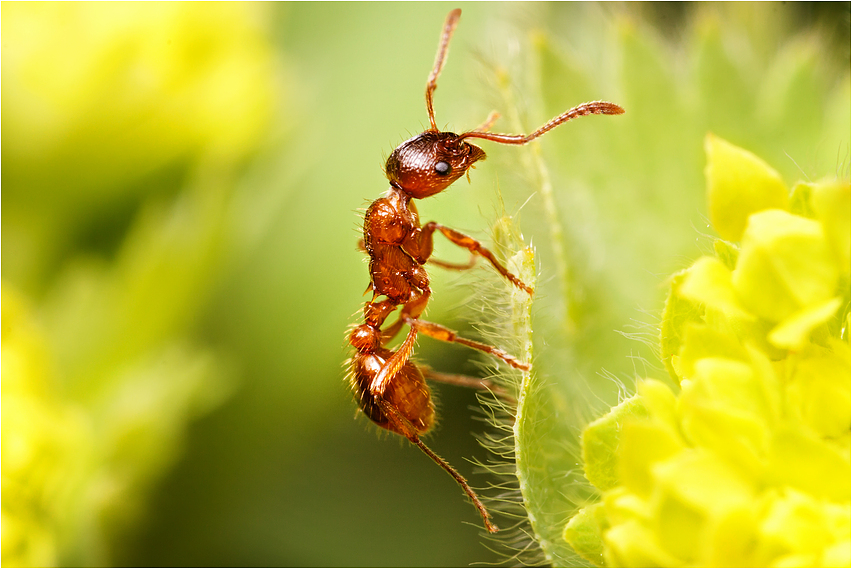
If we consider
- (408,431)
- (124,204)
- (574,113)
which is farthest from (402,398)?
(124,204)

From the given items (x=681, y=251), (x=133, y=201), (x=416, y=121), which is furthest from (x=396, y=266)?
(x=133, y=201)

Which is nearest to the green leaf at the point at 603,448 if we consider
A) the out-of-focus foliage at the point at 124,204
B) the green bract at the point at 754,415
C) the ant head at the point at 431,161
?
the green bract at the point at 754,415

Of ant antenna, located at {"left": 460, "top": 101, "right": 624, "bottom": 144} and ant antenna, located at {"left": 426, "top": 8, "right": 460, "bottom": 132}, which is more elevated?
ant antenna, located at {"left": 426, "top": 8, "right": 460, "bottom": 132}

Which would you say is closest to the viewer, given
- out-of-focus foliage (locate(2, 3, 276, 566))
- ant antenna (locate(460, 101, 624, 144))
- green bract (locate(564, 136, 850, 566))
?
green bract (locate(564, 136, 850, 566))

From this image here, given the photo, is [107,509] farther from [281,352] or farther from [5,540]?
[281,352]

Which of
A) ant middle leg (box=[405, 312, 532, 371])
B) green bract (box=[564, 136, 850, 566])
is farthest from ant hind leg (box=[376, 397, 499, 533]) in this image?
green bract (box=[564, 136, 850, 566])

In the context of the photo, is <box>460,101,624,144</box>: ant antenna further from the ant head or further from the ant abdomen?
the ant abdomen

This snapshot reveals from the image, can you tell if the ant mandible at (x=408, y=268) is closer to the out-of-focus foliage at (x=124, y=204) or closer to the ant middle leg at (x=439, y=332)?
the ant middle leg at (x=439, y=332)
